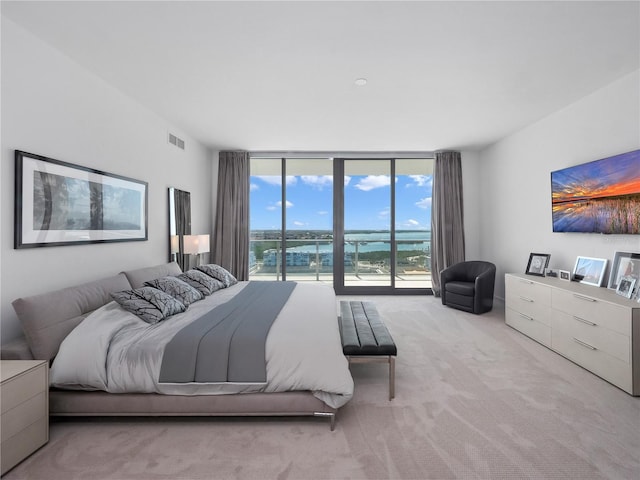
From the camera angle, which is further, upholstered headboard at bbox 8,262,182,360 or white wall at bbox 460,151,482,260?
white wall at bbox 460,151,482,260

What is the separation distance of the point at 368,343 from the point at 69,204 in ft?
8.94

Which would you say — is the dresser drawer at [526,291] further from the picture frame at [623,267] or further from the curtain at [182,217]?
the curtain at [182,217]

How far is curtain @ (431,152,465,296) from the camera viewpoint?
19.1ft

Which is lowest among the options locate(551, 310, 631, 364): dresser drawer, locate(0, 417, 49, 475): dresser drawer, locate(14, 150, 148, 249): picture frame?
locate(0, 417, 49, 475): dresser drawer

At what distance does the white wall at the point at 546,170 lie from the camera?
3092 mm

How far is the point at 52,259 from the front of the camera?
2.49m

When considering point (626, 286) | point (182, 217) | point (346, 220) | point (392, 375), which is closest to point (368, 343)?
point (392, 375)

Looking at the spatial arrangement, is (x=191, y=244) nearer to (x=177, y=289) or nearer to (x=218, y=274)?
(x=218, y=274)

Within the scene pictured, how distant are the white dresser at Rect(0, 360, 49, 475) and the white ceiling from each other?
2284 millimetres

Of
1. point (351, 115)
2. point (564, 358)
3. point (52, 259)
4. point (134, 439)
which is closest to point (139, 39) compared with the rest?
point (52, 259)

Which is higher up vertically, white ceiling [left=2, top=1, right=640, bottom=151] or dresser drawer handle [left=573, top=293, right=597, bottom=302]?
white ceiling [left=2, top=1, right=640, bottom=151]

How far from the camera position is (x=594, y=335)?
2.76 metres

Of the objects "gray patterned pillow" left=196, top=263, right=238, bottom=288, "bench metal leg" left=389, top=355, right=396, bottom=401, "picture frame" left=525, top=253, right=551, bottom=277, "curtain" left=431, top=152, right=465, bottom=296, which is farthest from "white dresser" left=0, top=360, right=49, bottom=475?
"curtain" left=431, top=152, right=465, bottom=296

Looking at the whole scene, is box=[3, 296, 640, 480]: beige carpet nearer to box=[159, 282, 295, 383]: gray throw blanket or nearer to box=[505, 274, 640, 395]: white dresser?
box=[505, 274, 640, 395]: white dresser
